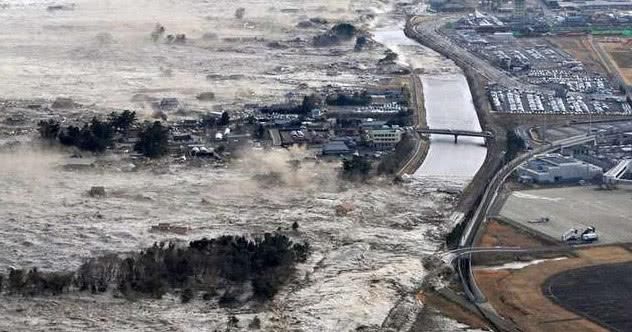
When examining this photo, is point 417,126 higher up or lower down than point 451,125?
higher up

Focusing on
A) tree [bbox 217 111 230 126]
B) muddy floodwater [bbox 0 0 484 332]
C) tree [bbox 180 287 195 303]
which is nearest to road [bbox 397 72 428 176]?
muddy floodwater [bbox 0 0 484 332]

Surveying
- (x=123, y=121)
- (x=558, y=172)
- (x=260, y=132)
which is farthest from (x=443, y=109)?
(x=123, y=121)

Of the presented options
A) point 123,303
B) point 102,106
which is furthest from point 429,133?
point 123,303

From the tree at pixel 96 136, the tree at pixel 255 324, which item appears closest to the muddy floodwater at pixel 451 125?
the tree at pixel 96 136

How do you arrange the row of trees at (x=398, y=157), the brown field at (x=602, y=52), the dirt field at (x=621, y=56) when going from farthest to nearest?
the brown field at (x=602, y=52) → the dirt field at (x=621, y=56) → the row of trees at (x=398, y=157)

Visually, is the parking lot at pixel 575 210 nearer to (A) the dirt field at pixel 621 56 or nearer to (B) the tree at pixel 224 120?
(B) the tree at pixel 224 120

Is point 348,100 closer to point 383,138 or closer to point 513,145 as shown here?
point 383,138
